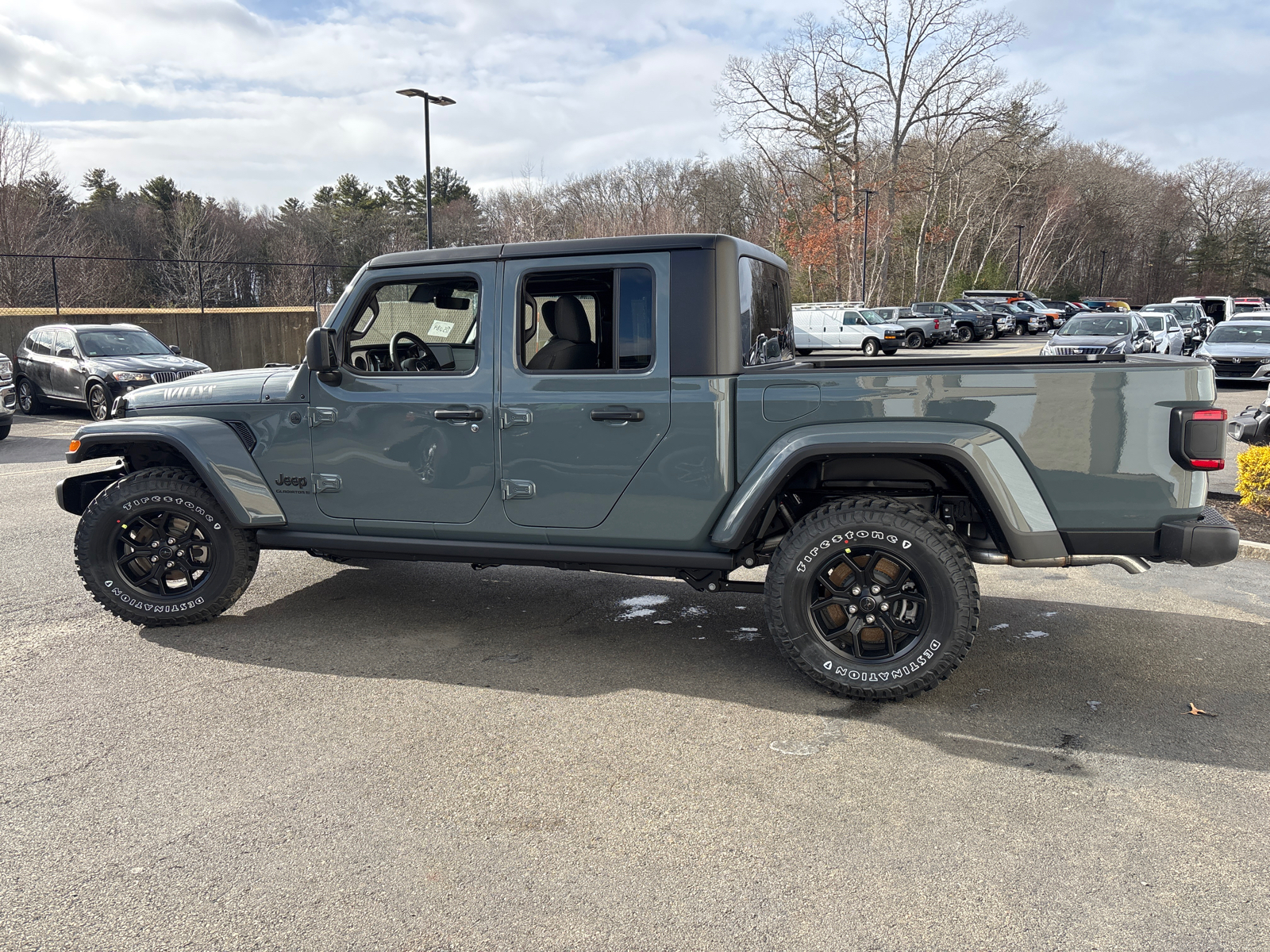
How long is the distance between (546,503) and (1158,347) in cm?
2550

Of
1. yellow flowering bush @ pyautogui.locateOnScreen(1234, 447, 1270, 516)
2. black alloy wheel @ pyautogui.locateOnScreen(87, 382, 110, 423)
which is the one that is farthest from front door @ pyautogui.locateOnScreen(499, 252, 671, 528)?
black alloy wheel @ pyautogui.locateOnScreen(87, 382, 110, 423)

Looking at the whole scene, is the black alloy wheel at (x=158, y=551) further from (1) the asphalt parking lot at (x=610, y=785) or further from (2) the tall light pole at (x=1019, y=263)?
(2) the tall light pole at (x=1019, y=263)

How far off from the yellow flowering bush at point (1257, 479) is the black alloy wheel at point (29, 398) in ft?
59.6

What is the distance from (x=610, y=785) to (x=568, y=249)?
246cm

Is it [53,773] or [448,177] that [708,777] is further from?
[448,177]

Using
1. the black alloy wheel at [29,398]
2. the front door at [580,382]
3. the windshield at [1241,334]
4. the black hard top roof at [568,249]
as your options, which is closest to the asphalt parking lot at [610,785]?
the front door at [580,382]

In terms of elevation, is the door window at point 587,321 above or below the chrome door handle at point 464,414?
above

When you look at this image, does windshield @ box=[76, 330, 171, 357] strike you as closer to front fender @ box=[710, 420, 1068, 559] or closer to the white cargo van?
front fender @ box=[710, 420, 1068, 559]

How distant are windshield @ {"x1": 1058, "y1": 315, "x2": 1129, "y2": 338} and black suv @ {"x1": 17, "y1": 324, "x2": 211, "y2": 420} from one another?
2043 centimetres

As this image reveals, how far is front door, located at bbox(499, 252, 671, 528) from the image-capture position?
4266 mm

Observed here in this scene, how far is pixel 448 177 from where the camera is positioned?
8700 cm

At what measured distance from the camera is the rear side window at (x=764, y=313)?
14.5ft

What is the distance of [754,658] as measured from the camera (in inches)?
185

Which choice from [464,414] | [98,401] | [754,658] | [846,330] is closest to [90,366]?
[98,401]
